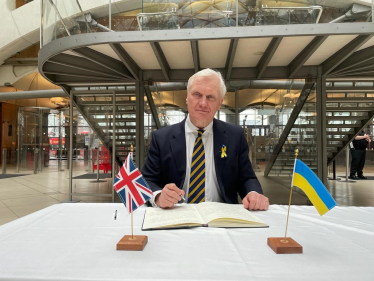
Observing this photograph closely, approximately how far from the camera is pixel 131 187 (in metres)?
1.30

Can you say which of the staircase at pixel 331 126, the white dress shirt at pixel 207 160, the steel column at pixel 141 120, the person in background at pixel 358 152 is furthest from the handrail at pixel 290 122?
the white dress shirt at pixel 207 160

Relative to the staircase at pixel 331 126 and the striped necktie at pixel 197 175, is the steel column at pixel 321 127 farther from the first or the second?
the striped necktie at pixel 197 175

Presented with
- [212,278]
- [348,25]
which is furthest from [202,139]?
[348,25]

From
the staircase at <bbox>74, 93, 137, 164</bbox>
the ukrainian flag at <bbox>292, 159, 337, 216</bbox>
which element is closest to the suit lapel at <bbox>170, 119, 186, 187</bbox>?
the ukrainian flag at <bbox>292, 159, 337, 216</bbox>

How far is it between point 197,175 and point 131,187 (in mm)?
902

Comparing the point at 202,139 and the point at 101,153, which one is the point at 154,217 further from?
the point at 101,153

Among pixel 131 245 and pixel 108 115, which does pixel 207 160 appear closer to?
pixel 131 245

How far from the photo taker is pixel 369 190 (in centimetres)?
770

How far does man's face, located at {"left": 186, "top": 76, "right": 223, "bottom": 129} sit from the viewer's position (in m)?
2.10

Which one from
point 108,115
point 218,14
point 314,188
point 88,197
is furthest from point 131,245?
point 88,197

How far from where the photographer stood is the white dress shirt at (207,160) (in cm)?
218

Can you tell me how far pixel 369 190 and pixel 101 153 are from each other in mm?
7316

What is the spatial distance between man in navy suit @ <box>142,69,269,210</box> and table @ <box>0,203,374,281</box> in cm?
74

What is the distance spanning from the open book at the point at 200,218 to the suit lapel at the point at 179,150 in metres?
0.63
